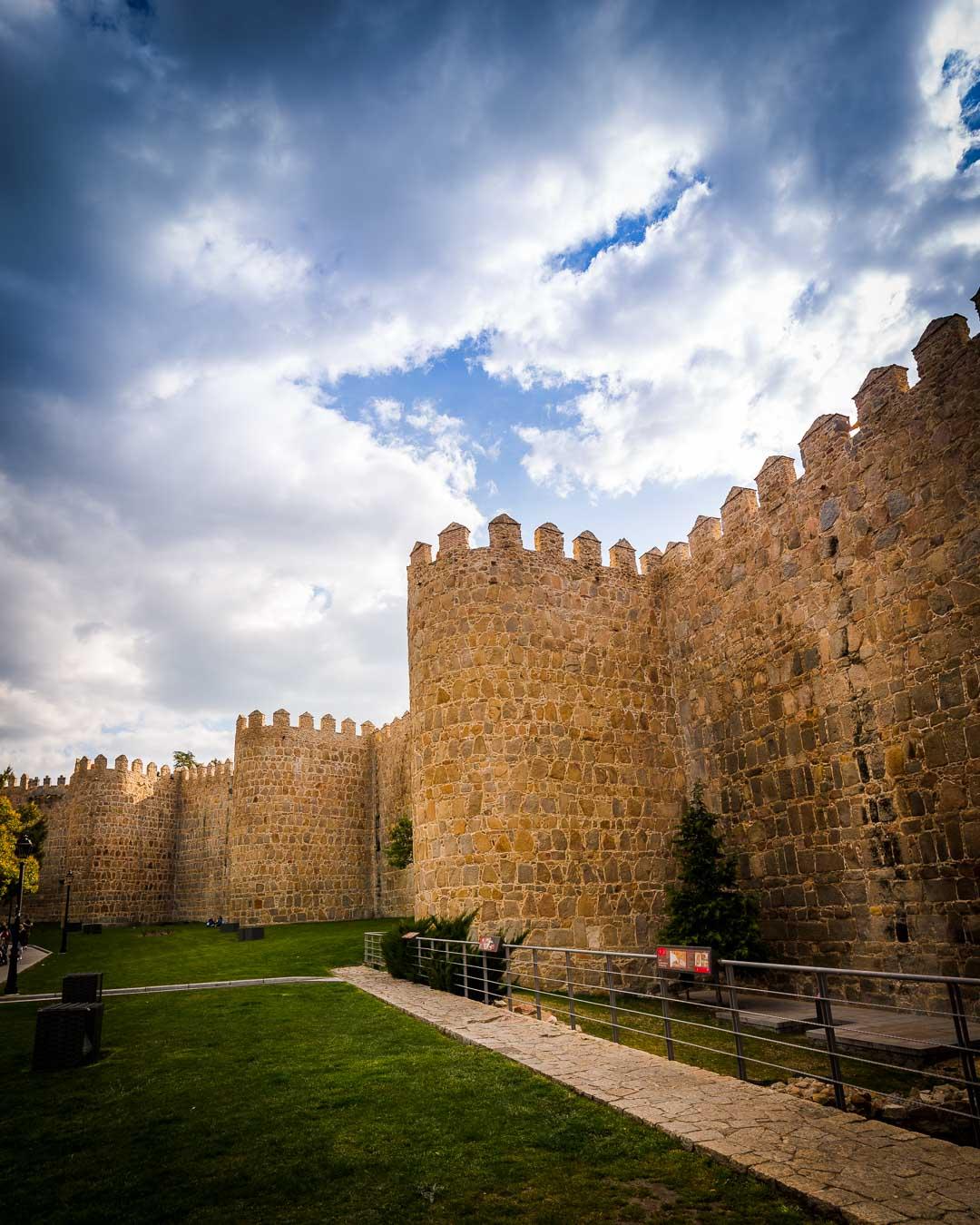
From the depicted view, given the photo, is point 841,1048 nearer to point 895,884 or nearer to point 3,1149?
point 895,884

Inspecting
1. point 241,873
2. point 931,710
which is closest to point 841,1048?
point 931,710

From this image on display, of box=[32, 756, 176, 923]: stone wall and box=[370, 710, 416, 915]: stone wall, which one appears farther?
box=[32, 756, 176, 923]: stone wall

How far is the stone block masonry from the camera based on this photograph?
11.1m

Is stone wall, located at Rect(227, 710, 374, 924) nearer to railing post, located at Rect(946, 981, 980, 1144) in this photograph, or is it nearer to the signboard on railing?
the signboard on railing

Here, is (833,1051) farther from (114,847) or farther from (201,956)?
(114,847)

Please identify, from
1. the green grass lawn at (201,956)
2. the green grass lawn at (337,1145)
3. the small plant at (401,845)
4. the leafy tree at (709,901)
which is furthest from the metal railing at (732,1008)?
the small plant at (401,845)

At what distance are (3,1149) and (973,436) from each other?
→ 12963 mm

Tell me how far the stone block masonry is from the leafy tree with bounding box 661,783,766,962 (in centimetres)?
44

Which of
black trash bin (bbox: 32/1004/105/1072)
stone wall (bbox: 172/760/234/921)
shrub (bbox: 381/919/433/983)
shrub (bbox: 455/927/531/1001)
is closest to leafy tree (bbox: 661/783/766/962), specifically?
shrub (bbox: 455/927/531/1001)

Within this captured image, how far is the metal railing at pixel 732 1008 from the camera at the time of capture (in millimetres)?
6430

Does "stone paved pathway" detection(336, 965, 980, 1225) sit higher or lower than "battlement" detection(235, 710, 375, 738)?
lower

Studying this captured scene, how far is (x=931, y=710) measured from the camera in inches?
436

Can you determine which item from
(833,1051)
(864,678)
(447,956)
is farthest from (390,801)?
(833,1051)

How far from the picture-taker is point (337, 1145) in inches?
220
